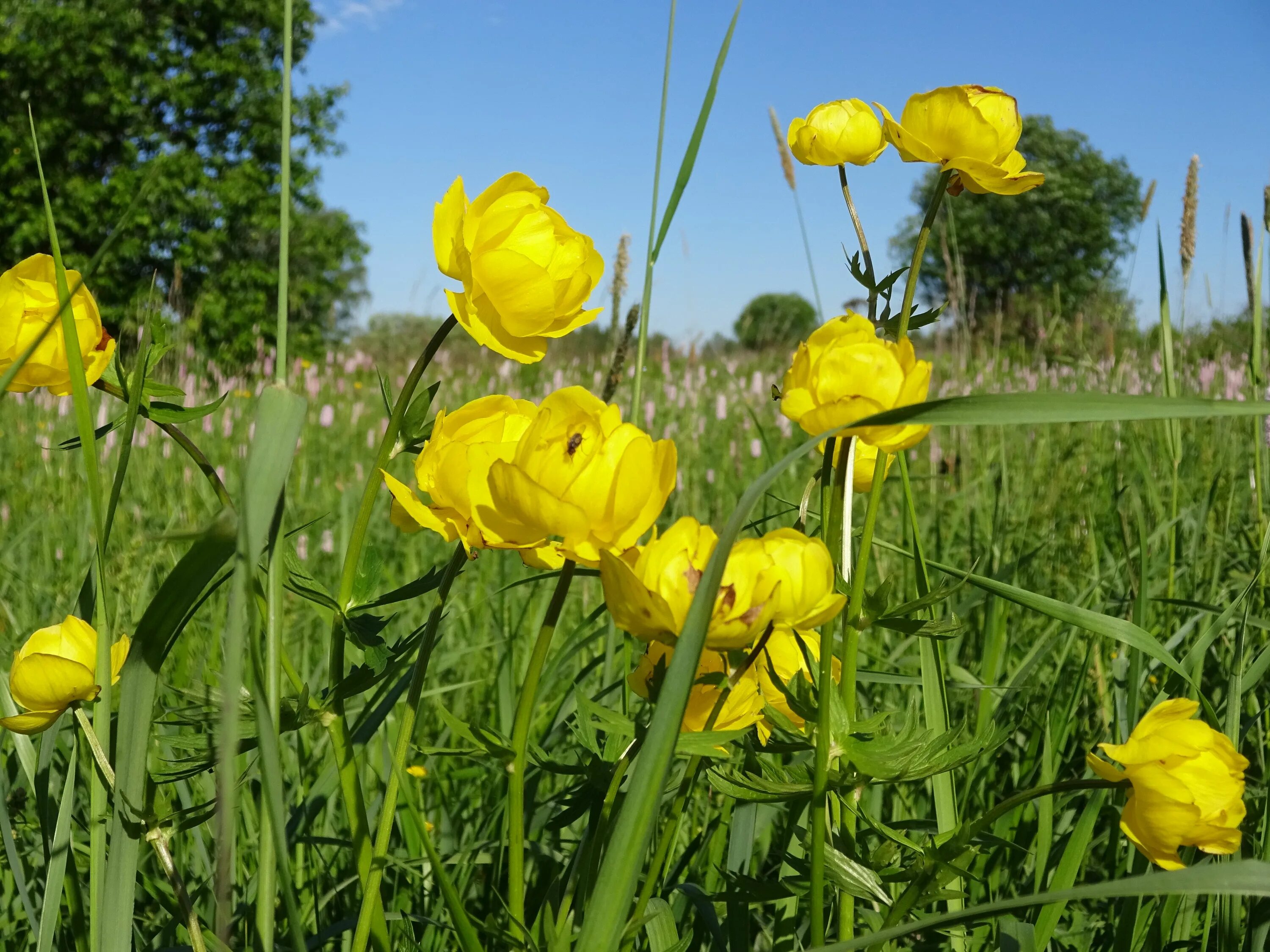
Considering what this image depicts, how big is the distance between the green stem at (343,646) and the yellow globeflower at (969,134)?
0.32 metres

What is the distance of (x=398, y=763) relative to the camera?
1.47ft

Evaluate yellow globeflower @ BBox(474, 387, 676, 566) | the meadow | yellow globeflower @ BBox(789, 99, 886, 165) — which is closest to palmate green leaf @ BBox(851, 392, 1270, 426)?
the meadow

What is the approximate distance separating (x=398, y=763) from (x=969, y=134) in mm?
490

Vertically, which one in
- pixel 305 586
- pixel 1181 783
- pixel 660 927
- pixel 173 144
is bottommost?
pixel 660 927

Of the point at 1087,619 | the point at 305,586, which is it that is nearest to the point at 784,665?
the point at 1087,619

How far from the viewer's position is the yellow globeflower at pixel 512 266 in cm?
51

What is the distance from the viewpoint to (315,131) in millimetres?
17219

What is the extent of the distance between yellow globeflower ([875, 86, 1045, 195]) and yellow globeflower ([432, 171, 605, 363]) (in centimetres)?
23

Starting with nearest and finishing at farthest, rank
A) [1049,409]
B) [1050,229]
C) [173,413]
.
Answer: [1049,409], [173,413], [1050,229]

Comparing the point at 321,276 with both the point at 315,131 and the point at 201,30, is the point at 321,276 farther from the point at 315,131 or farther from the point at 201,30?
the point at 201,30

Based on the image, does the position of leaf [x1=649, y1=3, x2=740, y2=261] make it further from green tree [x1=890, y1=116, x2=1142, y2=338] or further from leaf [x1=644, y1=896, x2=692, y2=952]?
green tree [x1=890, y1=116, x2=1142, y2=338]

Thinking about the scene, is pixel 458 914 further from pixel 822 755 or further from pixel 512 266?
pixel 512 266

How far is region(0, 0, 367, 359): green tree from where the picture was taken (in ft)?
48.8

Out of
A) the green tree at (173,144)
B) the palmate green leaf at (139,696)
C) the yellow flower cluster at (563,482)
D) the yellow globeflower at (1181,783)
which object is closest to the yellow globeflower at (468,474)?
the yellow flower cluster at (563,482)
